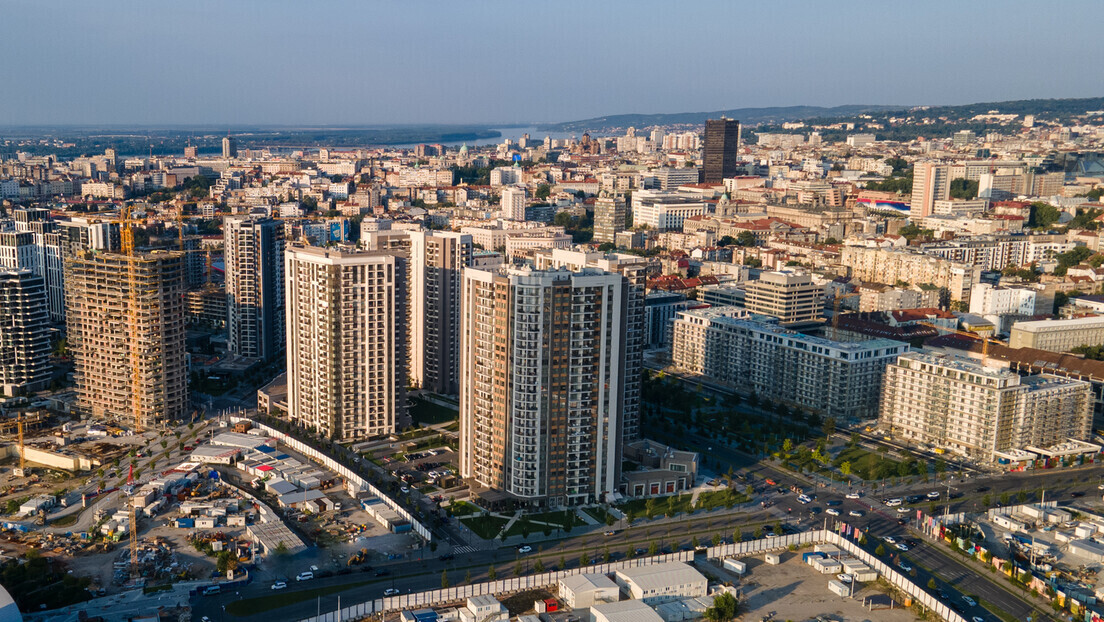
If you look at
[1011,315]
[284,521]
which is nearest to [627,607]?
[284,521]

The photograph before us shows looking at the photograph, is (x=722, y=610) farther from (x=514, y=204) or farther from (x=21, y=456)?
(x=514, y=204)

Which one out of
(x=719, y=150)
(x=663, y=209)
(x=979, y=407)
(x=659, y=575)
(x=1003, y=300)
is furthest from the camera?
(x=719, y=150)

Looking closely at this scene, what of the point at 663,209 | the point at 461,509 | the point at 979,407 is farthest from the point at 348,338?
the point at 663,209

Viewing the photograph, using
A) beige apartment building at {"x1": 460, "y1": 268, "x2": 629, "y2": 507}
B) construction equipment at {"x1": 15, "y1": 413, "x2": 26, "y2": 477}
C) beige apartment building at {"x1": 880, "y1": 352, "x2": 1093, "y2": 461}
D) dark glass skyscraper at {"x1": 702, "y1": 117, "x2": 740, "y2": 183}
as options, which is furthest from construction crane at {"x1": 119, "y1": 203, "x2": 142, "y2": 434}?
dark glass skyscraper at {"x1": 702, "y1": 117, "x2": 740, "y2": 183}

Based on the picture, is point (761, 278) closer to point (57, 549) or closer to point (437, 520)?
point (437, 520)

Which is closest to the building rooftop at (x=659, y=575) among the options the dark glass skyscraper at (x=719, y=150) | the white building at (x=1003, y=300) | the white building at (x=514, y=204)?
the white building at (x=1003, y=300)

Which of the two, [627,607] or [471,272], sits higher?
[471,272]

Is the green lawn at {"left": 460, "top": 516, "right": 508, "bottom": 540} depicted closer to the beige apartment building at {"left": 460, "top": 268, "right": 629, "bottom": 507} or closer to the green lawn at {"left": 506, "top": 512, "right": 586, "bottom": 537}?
the green lawn at {"left": 506, "top": 512, "right": 586, "bottom": 537}

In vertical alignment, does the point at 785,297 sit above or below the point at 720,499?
above
